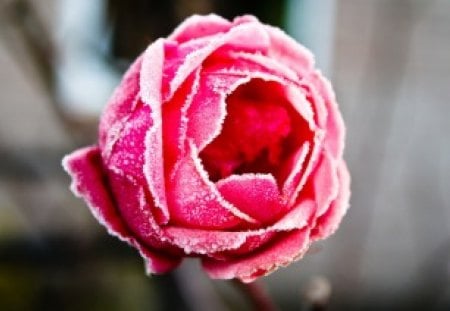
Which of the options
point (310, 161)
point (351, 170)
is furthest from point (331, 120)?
point (351, 170)

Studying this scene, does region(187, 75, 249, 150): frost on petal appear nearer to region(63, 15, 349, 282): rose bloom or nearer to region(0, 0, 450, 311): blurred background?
region(63, 15, 349, 282): rose bloom

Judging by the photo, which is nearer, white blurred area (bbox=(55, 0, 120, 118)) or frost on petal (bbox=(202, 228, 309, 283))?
frost on petal (bbox=(202, 228, 309, 283))

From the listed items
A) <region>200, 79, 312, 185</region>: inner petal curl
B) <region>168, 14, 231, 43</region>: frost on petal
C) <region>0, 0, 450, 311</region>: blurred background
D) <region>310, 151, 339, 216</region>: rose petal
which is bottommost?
<region>0, 0, 450, 311</region>: blurred background

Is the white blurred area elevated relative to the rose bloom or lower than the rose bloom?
lower

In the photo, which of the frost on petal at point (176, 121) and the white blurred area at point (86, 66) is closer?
the frost on petal at point (176, 121)

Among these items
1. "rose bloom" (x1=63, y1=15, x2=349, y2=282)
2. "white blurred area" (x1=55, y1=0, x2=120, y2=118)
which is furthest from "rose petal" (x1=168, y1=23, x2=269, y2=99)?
"white blurred area" (x1=55, y1=0, x2=120, y2=118)

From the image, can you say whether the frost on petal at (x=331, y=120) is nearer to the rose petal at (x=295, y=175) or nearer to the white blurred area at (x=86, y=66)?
the rose petal at (x=295, y=175)

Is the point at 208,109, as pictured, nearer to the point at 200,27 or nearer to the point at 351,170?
the point at 200,27

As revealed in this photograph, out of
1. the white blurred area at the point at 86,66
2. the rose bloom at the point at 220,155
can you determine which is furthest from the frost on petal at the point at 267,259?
the white blurred area at the point at 86,66
